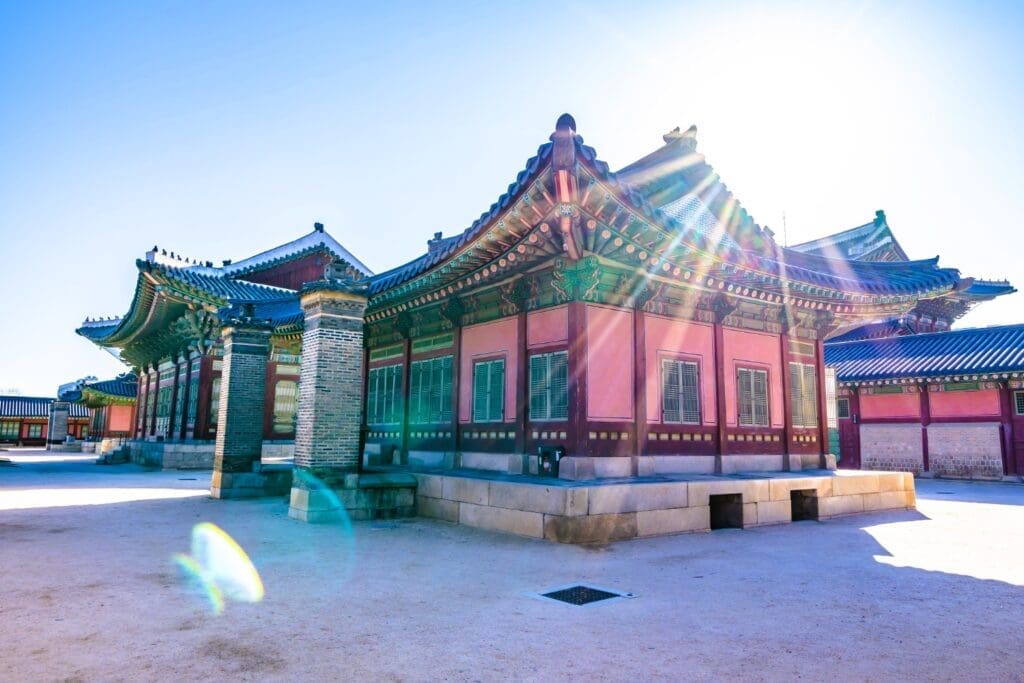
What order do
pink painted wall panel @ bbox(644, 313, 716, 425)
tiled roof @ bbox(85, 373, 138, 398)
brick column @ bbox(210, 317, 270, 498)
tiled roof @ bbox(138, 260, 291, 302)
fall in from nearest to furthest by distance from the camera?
1. pink painted wall panel @ bbox(644, 313, 716, 425)
2. brick column @ bbox(210, 317, 270, 498)
3. tiled roof @ bbox(138, 260, 291, 302)
4. tiled roof @ bbox(85, 373, 138, 398)

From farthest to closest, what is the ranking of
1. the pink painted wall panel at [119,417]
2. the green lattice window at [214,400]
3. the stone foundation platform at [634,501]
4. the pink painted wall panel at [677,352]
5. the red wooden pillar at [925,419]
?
1. the pink painted wall panel at [119,417]
2. the red wooden pillar at [925,419]
3. the green lattice window at [214,400]
4. the pink painted wall panel at [677,352]
5. the stone foundation platform at [634,501]

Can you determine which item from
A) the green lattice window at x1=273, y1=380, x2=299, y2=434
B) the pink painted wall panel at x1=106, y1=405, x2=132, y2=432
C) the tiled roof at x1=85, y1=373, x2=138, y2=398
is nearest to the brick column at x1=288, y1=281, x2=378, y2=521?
the green lattice window at x1=273, y1=380, x2=299, y2=434

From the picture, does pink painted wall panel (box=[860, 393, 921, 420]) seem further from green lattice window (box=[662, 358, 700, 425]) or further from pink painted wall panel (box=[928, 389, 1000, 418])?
green lattice window (box=[662, 358, 700, 425])

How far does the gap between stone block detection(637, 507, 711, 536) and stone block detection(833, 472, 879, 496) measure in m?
3.56

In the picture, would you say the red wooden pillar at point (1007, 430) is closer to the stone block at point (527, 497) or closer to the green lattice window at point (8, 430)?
the stone block at point (527, 497)

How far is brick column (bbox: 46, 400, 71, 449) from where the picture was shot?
47000mm

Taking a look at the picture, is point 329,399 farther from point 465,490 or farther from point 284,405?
point 284,405

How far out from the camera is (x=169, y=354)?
27.1 meters

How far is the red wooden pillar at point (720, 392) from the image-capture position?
12125mm

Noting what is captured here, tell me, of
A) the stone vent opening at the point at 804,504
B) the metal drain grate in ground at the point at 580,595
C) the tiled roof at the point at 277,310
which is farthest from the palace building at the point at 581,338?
the tiled roof at the point at 277,310

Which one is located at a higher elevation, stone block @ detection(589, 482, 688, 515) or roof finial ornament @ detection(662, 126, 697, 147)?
roof finial ornament @ detection(662, 126, 697, 147)

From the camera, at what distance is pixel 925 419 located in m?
23.6

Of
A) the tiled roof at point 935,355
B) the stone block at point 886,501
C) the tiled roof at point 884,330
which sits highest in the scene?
the tiled roof at point 884,330

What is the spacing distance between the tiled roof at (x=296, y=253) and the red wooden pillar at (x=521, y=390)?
64.1 feet
